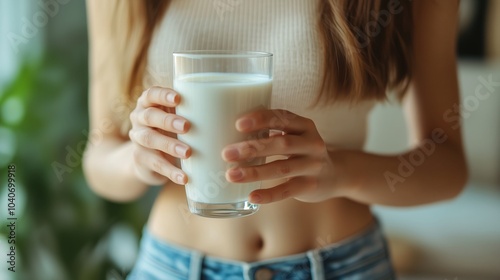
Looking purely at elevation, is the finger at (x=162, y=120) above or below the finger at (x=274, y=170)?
above

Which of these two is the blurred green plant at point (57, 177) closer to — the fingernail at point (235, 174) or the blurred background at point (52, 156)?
the blurred background at point (52, 156)

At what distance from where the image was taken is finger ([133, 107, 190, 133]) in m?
0.40

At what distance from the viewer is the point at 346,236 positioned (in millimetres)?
587

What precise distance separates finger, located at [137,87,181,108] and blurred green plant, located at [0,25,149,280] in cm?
43

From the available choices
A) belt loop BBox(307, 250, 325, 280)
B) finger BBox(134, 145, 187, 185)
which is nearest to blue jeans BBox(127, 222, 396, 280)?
belt loop BBox(307, 250, 325, 280)

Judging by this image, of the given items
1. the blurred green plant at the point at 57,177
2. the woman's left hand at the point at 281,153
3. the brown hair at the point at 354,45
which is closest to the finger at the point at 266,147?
the woman's left hand at the point at 281,153

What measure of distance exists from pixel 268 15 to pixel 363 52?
91mm

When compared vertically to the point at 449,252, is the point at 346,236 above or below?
above

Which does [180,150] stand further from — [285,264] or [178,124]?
[285,264]

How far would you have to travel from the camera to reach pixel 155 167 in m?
0.46

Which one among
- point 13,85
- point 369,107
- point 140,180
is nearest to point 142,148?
point 140,180

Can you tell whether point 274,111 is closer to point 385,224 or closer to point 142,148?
point 142,148

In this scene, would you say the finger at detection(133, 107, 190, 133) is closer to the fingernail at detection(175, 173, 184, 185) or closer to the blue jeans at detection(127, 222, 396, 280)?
the fingernail at detection(175, 173, 184, 185)

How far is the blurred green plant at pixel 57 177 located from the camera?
83 centimetres
